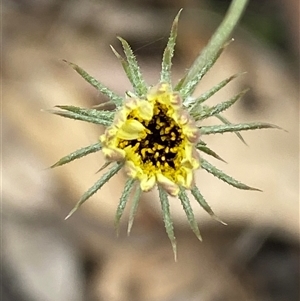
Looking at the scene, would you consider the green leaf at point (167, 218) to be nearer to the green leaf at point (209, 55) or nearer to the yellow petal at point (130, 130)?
the yellow petal at point (130, 130)

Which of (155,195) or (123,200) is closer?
(123,200)

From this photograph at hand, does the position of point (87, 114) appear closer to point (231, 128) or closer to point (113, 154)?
point (113, 154)

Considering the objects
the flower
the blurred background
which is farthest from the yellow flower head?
the blurred background

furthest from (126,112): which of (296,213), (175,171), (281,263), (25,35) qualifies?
(25,35)

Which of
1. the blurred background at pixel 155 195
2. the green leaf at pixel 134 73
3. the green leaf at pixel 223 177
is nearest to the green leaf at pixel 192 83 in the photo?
the green leaf at pixel 134 73

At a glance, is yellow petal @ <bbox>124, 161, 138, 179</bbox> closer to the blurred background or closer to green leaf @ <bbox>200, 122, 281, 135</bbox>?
green leaf @ <bbox>200, 122, 281, 135</bbox>

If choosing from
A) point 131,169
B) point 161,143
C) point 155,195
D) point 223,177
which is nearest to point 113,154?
point 131,169

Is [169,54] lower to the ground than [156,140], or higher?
higher
